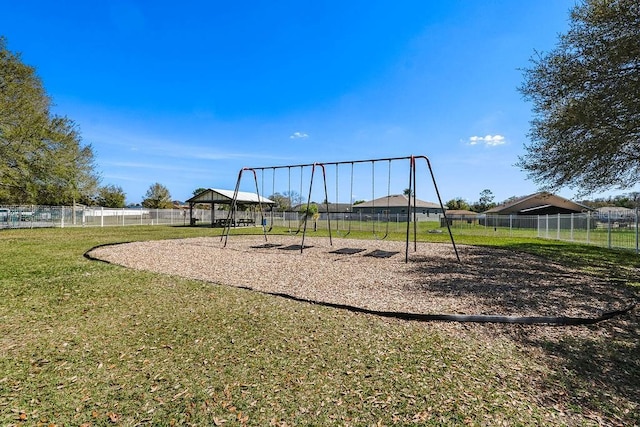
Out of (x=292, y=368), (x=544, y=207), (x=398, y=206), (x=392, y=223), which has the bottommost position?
(x=292, y=368)

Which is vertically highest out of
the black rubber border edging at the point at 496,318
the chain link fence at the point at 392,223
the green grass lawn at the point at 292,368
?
the chain link fence at the point at 392,223

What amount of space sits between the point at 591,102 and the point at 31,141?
2550 centimetres

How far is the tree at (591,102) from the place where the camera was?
23.0 feet

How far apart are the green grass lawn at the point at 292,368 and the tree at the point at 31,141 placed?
19.5 m

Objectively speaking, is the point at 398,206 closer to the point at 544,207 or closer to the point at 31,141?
the point at 544,207

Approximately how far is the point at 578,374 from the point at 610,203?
59.7m

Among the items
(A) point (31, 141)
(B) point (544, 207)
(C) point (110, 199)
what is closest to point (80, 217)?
(A) point (31, 141)

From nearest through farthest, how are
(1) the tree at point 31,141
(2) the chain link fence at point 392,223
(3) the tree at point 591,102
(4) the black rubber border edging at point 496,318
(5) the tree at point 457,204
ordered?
(4) the black rubber border edging at point 496,318 → (3) the tree at point 591,102 → (2) the chain link fence at point 392,223 → (1) the tree at point 31,141 → (5) the tree at point 457,204

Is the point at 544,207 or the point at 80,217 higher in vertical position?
the point at 544,207

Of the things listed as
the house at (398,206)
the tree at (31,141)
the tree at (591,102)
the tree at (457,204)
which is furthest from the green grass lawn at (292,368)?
the tree at (457,204)

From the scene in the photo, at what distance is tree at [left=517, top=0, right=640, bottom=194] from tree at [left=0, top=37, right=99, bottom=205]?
24479mm

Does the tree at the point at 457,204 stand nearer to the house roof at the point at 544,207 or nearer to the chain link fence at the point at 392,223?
the house roof at the point at 544,207

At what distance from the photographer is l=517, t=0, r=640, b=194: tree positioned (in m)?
7.00

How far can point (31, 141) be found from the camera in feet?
61.6
